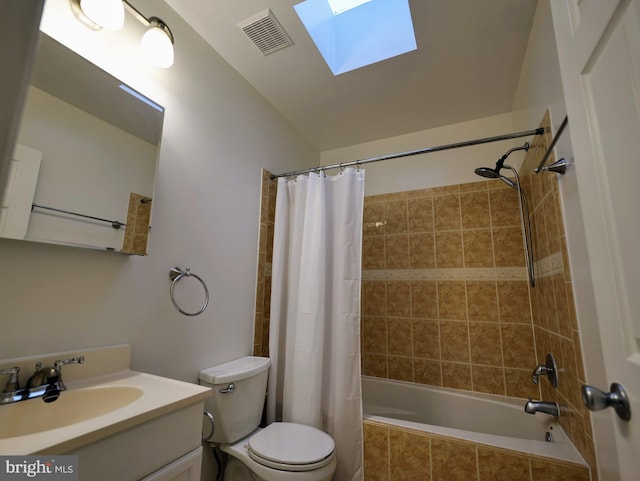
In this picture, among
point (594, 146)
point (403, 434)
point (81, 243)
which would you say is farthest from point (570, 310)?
point (81, 243)

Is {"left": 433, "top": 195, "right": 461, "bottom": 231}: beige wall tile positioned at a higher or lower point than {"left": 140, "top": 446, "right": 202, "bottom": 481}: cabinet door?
higher

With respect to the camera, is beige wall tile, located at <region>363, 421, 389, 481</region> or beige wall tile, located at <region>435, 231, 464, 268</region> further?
beige wall tile, located at <region>435, 231, 464, 268</region>

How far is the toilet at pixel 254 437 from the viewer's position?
1.20 metres

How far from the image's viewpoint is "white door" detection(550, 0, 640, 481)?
1.69 feet

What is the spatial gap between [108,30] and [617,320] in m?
1.86

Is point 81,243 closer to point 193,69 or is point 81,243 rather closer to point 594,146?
point 193,69

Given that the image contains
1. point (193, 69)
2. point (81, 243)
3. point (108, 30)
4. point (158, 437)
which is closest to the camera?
point (158, 437)

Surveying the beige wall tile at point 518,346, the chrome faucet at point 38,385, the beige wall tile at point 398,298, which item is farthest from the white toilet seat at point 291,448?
the beige wall tile at point 518,346

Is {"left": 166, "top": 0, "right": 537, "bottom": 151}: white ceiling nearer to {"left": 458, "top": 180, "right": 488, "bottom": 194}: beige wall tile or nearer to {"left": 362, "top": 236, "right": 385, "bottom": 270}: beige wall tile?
{"left": 458, "top": 180, "right": 488, "bottom": 194}: beige wall tile

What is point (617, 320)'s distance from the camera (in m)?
0.59

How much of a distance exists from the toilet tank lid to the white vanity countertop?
36 cm

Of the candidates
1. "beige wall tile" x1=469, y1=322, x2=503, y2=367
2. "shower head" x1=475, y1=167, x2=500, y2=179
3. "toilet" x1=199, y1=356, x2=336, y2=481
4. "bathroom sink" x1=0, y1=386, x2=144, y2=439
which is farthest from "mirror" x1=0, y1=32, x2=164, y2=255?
"beige wall tile" x1=469, y1=322, x2=503, y2=367

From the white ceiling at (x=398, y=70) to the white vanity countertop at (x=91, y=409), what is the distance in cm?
169

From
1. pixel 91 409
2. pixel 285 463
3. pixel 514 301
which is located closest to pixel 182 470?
pixel 91 409
